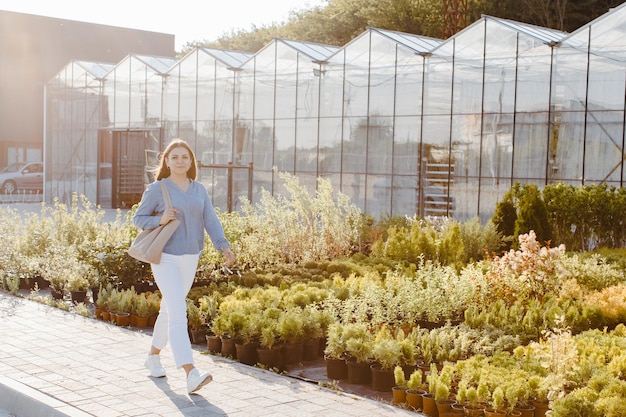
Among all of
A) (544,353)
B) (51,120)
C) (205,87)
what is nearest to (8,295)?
(544,353)

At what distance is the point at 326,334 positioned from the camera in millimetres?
7754

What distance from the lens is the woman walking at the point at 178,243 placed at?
617cm

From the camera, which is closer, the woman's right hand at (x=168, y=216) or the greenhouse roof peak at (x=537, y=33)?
the woman's right hand at (x=168, y=216)

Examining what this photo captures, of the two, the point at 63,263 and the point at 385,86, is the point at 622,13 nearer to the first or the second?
the point at 385,86

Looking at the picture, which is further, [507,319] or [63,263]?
[63,263]

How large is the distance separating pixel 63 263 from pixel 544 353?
22.4ft

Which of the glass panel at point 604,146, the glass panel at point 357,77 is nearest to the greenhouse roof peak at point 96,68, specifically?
the glass panel at point 357,77

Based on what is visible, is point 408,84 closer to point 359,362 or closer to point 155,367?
point 359,362

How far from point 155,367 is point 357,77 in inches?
574

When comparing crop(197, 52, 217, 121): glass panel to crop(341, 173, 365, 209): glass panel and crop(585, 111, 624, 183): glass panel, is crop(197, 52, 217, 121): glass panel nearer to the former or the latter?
crop(341, 173, 365, 209): glass panel

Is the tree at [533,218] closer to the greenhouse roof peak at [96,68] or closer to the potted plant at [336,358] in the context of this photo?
the potted plant at [336,358]

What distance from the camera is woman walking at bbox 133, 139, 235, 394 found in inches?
243

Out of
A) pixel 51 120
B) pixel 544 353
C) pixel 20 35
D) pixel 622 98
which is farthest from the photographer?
pixel 20 35

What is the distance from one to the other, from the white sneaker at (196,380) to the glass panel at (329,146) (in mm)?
15032
